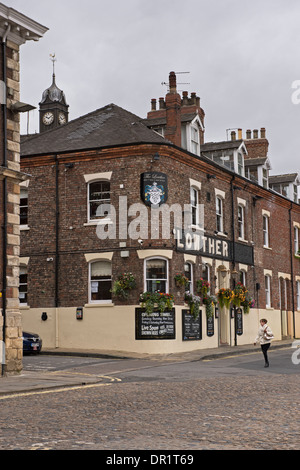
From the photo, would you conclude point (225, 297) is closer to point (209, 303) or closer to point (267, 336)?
point (209, 303)

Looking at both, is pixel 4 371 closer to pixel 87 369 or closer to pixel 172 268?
pixel 87 369

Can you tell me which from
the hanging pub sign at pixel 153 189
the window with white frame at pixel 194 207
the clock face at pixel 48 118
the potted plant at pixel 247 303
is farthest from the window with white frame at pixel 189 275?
the clock face at pixel 48 118

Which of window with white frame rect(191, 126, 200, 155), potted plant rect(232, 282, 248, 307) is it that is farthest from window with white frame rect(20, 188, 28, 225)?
Answer: potted plant rect(232, 282, 248, 307)

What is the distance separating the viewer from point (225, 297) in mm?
29891

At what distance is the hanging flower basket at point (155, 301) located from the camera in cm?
2505

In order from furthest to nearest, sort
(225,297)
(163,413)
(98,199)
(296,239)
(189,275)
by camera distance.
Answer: (296,239)
(225,297)
(189,275)
(98,199)
(163,413)

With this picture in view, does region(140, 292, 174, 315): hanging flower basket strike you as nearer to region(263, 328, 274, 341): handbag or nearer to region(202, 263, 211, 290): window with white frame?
region(202, 263, 211, 290): window with white frame

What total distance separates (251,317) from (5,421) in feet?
80.5

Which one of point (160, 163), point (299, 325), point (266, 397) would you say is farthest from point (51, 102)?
point (266, 397)

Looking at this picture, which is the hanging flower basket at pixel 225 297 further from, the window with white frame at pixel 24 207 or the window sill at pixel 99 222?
the window with white frame at pixel 24 207

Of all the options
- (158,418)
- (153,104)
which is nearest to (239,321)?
(153,104)

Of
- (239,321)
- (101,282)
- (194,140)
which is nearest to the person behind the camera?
(101,282)

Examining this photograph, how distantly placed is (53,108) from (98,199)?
37.9 metres

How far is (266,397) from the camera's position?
12.7 meters
